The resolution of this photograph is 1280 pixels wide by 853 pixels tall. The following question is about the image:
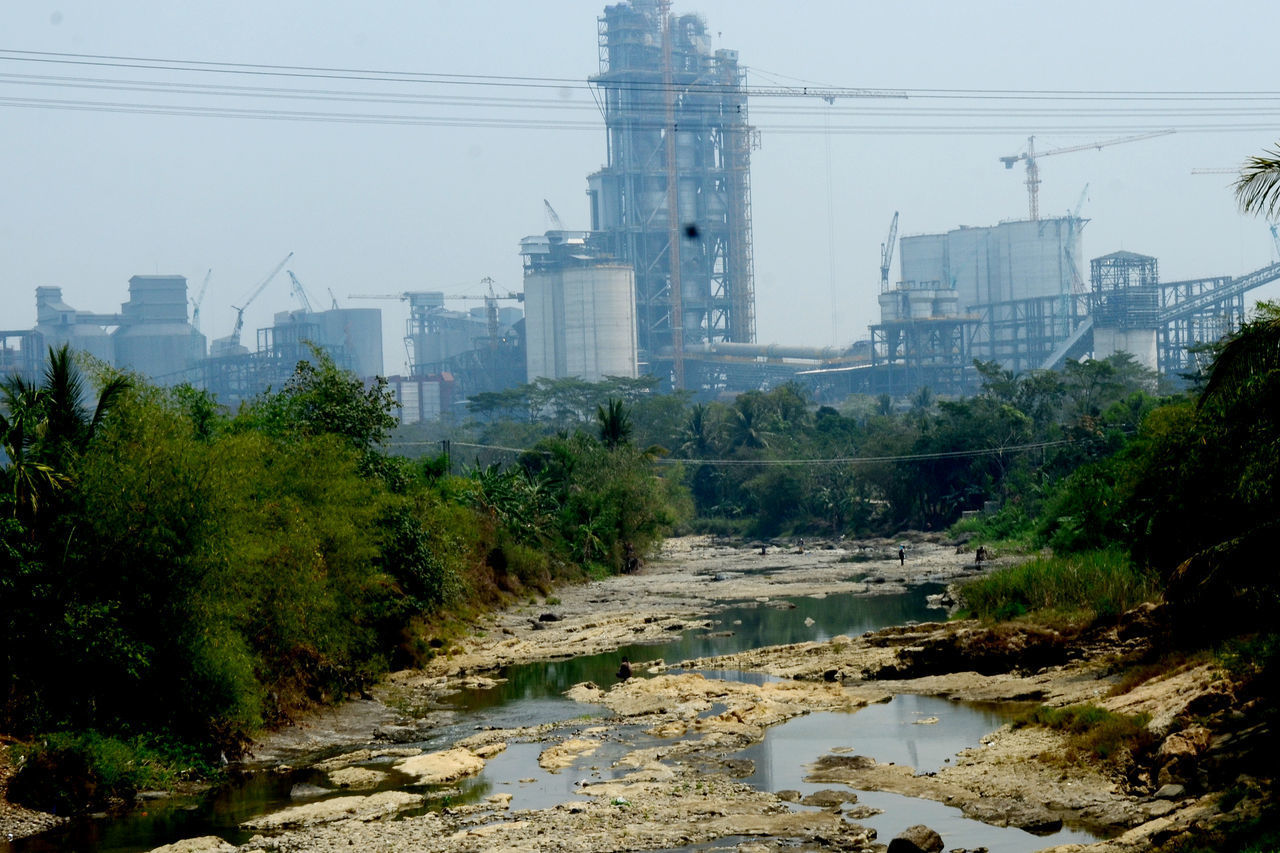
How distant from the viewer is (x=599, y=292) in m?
174

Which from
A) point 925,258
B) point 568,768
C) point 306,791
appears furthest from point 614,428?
point 925,258

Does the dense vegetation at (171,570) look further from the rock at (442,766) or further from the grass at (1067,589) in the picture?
the grass at (1067,589)

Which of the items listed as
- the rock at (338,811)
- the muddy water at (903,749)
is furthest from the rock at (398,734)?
the muddy water at (903,749)

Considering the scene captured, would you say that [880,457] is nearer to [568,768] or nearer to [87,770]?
[568,768]

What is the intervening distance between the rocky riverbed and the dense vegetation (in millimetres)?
1610

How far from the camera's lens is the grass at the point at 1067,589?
2972cm

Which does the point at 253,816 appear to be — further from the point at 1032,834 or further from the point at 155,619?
the point at 1032,834

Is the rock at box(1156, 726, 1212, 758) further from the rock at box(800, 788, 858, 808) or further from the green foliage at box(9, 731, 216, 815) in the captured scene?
the green foliage at box(9, 731, 216, 815)

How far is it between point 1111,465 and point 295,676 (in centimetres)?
2645

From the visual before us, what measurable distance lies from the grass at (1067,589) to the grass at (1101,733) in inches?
307

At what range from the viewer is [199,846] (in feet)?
59.1

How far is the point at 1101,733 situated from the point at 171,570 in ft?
48.1

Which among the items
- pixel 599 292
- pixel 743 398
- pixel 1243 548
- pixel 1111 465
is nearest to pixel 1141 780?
pixel 1243 548

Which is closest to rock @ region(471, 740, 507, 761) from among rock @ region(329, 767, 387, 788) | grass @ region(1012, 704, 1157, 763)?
rock @ region(329, 767, 387, 788)
